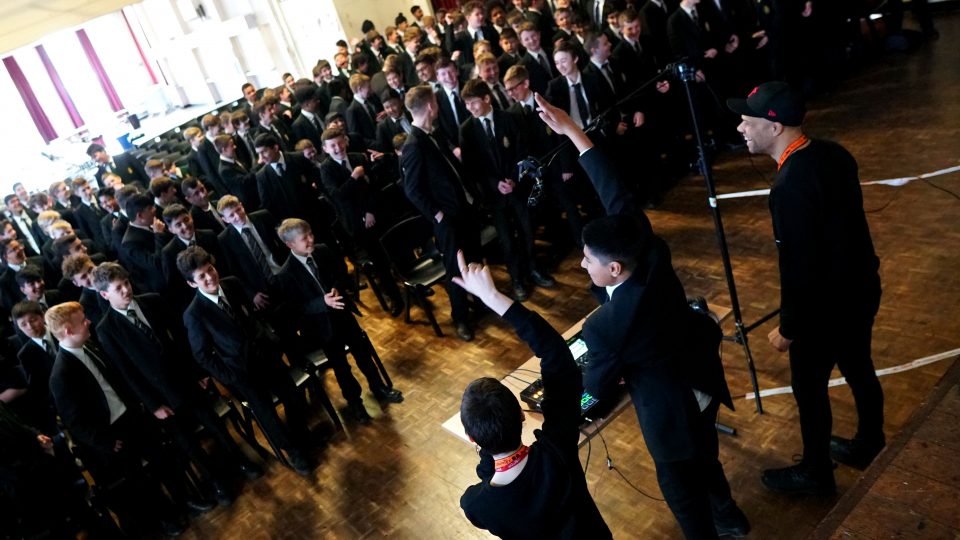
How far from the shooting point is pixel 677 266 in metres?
5.47

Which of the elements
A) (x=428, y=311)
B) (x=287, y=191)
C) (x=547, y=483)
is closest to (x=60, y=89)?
(x=287, y=191)

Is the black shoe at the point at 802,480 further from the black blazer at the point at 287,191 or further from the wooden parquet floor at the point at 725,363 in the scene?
the black blazer at the point at 287,191

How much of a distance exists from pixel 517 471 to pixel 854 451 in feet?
6.56

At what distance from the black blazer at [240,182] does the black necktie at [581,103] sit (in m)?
3.08

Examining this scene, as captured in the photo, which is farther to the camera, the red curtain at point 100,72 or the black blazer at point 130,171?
the red curtain at point 100,72

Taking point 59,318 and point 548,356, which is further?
point 59,318

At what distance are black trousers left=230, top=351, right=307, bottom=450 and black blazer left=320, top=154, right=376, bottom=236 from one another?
1.68 meters

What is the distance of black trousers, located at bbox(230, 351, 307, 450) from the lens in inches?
178

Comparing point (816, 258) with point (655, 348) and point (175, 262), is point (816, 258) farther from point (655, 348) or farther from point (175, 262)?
point (175, 262)

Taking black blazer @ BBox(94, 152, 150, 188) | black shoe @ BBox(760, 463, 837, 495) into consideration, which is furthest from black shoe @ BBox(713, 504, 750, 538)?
black blazer @ BBox(94, 152, 150, 188)

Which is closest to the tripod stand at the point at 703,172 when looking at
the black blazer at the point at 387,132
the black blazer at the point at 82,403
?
the black blazer at the point at 82,403

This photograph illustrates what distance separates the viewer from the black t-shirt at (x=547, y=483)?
2.09 meters

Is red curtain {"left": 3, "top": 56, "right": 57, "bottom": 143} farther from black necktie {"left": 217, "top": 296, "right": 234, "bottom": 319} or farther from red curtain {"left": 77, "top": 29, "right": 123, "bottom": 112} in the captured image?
black necktie {"left": 217, "top": 296, "right": 234, "bottom": 319}

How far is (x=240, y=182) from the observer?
665cm
